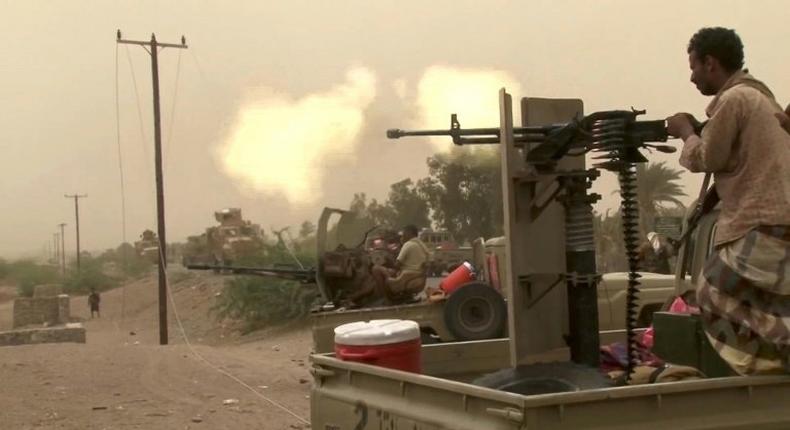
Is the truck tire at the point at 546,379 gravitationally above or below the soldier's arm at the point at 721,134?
below

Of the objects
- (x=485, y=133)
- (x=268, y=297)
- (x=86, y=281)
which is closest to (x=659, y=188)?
(x=268, y=297)

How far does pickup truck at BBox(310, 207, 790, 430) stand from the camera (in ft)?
10.1

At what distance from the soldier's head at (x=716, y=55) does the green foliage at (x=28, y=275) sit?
54572 millimetres

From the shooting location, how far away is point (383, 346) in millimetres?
4426

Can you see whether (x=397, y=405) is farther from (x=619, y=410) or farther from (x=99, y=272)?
(x=99, y=272)

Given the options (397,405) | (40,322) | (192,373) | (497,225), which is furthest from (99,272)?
(397,405)

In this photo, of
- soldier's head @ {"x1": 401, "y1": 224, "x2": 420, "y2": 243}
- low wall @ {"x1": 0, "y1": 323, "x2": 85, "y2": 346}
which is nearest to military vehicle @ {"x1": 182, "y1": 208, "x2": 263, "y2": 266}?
low wall @ {"x1": 0, "y1": 323, "x2": 85, "y2": 346}

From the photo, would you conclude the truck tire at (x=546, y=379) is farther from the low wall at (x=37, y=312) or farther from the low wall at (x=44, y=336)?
the low wall at (x=37, y=312)

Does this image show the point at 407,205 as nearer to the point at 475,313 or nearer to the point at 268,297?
the point at 268,297

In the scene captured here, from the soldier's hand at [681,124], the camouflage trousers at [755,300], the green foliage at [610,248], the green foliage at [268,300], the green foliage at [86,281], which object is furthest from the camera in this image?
the green foliage at [86,281]

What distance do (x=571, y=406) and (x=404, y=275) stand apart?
901 centimetres

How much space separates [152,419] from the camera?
10.3 m

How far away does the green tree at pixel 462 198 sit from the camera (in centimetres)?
3156

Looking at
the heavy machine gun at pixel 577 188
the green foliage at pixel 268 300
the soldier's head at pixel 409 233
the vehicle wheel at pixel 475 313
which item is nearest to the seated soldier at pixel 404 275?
the soldier's head at pixel 409 233
